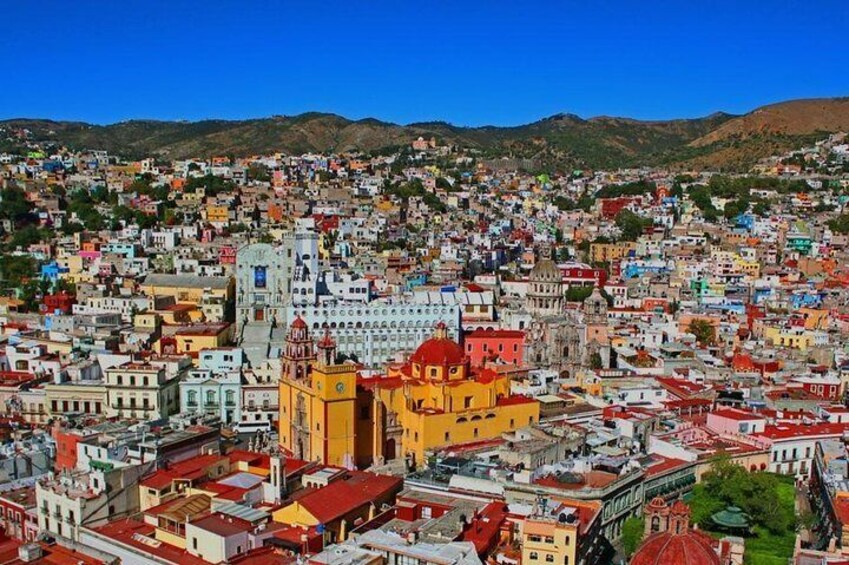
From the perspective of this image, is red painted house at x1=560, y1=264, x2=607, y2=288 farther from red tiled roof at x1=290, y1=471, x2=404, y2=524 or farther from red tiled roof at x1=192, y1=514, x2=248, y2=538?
red tiled roof at x1=192, y1=514, x2=248, y2=538

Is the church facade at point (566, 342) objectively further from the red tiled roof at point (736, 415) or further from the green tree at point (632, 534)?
the green tree at point (632, 534)

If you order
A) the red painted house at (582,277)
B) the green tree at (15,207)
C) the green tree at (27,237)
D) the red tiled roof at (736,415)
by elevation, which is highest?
the green tree at (15,207)

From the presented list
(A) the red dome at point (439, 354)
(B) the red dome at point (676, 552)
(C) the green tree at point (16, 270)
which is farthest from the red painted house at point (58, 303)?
(B) the red dome at point (676, 552)

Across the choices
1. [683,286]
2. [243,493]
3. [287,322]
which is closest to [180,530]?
[243,493]

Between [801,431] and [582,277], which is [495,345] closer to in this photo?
[801,431]

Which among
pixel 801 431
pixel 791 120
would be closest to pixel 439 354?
pixel 801 431

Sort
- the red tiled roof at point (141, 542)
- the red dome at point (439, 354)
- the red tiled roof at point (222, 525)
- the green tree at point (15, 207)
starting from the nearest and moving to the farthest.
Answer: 1. the red tiled roof at point (222, 525)
2. the red tiled roof at point (141, 542)
3. the red dome at point (439, 354)
4. the green tree at point (15, 207)

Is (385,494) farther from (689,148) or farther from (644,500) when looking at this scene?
(689,148)
